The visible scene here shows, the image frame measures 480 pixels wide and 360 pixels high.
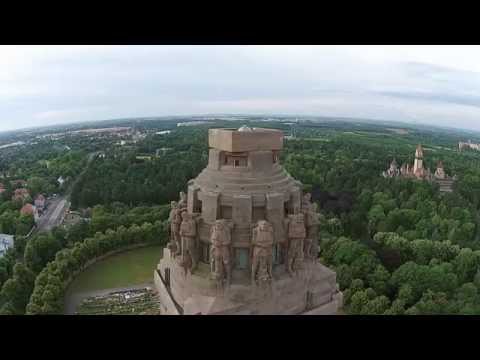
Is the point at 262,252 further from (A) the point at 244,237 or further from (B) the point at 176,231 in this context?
(B) the point at 176,231

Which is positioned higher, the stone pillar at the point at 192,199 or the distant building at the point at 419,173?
the stone pillar at the point at 192,199

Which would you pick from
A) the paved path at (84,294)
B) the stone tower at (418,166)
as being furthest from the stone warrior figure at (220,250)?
the stone tower at (418,166)

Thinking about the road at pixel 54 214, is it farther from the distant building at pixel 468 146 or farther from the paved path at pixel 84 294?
the distant building at pixel 468 146

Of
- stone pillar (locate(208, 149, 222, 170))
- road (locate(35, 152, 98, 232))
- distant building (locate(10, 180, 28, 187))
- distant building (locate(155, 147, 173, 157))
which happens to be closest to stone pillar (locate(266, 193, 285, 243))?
stone pillar (locate(208, 149, 222, 170))

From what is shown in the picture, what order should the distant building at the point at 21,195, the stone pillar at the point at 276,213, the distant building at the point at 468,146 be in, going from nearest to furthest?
the stone pillar at the point at 276,213 < the distant building at the point at 21,195 < the distant building at the point at 468,146

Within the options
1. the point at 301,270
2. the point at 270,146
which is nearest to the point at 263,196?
the point at 270,146
